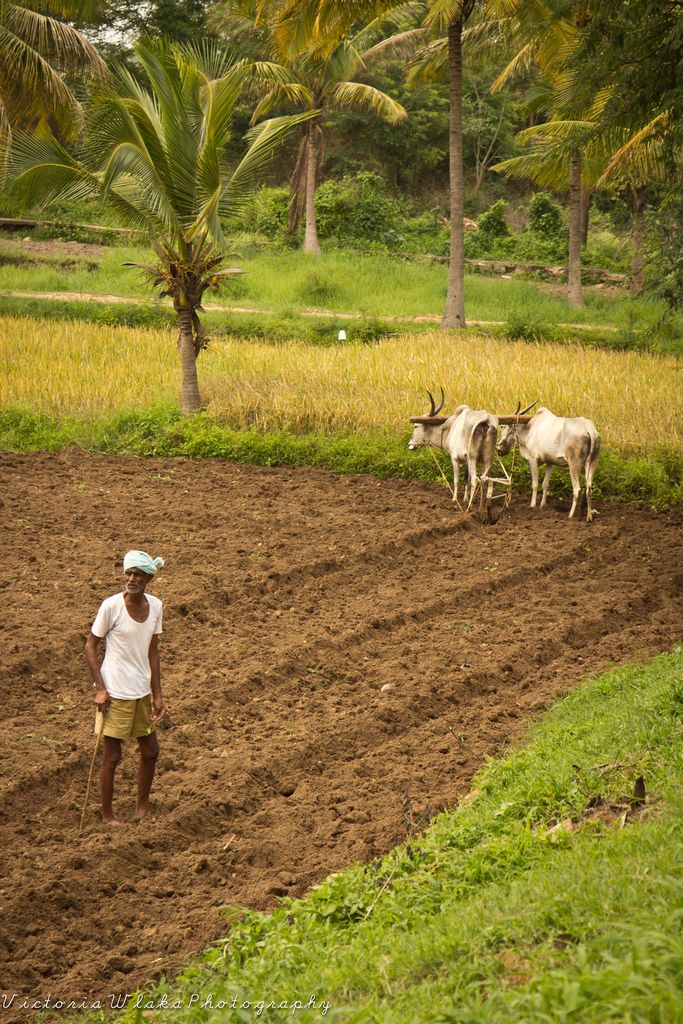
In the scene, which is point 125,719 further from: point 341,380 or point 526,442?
point 341,380

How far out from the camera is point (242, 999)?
12.7 ft

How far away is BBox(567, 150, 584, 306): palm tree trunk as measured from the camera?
24875 millimetres

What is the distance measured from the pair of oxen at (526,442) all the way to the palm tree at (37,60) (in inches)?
359

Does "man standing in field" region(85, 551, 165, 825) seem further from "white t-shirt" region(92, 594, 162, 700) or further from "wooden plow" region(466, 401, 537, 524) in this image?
"wooden plow" region(466, 401, 537, 524)

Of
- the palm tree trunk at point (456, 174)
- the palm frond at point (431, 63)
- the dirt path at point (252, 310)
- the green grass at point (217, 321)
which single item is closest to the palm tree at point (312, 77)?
the palm frond at point (431, 63)

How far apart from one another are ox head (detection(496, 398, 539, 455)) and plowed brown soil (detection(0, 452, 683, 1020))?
26.3 inches

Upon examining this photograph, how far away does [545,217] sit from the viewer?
3391 centimetres

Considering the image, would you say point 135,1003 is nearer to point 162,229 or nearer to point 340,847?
point 340,847

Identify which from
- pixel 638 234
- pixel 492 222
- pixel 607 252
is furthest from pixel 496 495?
pixel 607 252

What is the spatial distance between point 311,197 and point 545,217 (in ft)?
27.3

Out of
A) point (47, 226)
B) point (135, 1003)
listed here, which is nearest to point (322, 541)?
point (135, 1003)

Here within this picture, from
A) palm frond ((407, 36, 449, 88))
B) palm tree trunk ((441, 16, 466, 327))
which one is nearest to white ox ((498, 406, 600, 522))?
palm tree trunk ((441, 16, 466, 327))

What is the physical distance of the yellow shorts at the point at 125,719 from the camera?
5.62 meters

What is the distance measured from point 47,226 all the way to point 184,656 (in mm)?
26971
